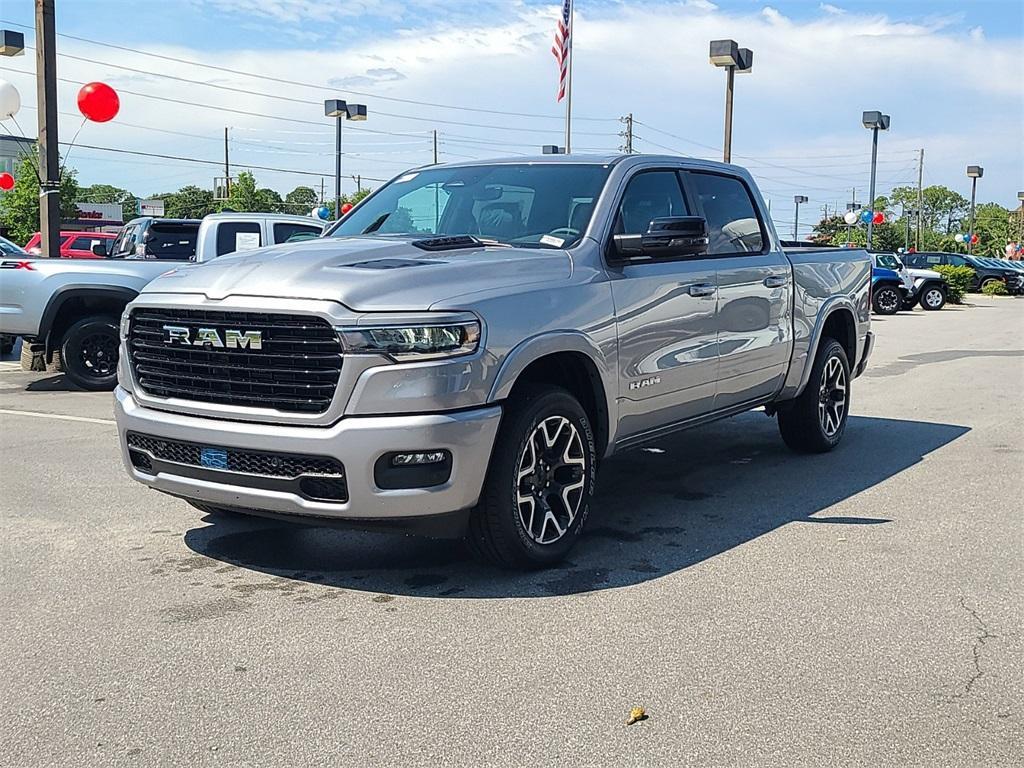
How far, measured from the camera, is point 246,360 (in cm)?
462

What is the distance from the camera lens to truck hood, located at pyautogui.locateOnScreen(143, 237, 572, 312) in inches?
177

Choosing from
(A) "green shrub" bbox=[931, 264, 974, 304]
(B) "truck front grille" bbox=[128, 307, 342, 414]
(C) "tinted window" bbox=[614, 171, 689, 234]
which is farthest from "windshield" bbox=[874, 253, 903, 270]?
(B) "truck front grille" bbox=[128, 307, 342, 414]

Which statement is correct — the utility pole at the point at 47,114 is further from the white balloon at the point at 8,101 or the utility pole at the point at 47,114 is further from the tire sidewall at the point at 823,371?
the tire sidewall at the point at 823,371

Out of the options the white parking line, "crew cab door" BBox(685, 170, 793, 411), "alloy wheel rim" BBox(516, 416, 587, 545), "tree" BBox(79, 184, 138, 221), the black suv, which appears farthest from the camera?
"tree" BBox(79, 184, 138, 221)

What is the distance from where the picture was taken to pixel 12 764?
125 inches

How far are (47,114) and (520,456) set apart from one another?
458 inches

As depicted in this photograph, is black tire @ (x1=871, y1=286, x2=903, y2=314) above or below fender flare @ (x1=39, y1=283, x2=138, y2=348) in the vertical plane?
below

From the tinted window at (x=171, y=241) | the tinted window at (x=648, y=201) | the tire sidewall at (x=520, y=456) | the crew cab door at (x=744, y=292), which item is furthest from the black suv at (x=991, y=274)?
the tire sidewall at (x=520, y=456)

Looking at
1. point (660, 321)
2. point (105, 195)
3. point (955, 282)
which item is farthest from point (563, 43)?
point (105, 195)

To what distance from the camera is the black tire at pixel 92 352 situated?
1122cm

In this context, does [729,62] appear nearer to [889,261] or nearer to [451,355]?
[889,261]

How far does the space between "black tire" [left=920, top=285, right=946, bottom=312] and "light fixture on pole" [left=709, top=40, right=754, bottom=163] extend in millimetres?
8151

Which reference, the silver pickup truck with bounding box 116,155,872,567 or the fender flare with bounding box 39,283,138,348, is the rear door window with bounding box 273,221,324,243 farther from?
the silver pickup truck with bounding box 116,155,872,567

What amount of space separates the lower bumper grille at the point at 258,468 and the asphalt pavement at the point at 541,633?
48cm
